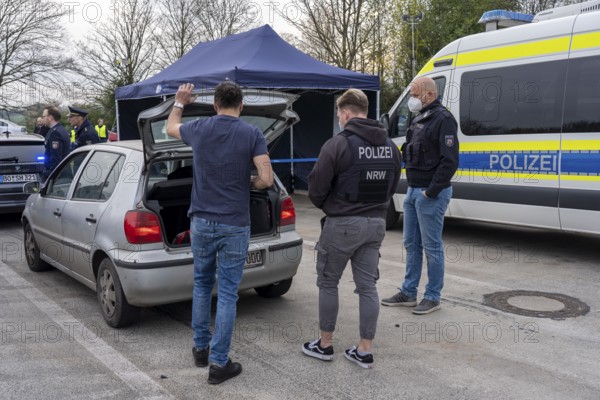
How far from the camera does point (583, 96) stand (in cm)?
659

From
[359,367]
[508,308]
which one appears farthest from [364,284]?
[508,308]

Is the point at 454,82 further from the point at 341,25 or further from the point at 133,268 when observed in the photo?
the point at 341,25

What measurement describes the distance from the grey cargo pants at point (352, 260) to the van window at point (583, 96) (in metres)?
3.82

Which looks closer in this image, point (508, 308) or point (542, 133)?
point (508, 308)

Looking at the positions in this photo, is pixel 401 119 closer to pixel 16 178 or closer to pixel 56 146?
pixel 56 146

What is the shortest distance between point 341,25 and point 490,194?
68.8 ft

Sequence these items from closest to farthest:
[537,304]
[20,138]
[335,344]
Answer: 1. [335,344]
2. [537,304]
3. [20,138]

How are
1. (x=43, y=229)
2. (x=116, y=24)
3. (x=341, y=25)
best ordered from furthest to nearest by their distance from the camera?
(x=116, y=24), (x=341, y=25), (x=43, y=229)

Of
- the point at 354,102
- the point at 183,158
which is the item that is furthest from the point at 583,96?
the point at 183,158

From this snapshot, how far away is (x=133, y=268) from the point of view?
14.1 feet

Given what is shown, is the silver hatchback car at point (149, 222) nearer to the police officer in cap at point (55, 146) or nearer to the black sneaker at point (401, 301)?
the black sneaker at point (401, 301)

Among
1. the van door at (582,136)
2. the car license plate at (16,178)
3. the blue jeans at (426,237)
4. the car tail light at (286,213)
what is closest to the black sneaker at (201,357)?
the car tail light at (286,213)

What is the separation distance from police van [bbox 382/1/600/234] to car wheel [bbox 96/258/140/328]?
482 cm

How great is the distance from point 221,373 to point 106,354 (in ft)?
3.25
